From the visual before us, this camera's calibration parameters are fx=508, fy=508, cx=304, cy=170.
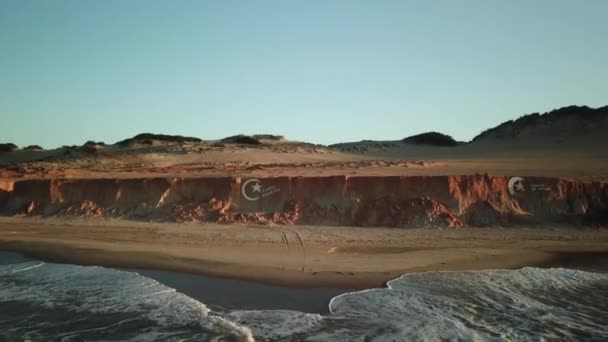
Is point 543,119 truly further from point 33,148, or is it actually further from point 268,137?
point 33,148

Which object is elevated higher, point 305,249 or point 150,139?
point 150,139

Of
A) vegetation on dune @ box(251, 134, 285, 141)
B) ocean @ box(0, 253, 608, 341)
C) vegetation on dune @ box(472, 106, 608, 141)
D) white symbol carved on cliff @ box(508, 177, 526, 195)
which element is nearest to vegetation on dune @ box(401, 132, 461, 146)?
vegetation on dune @ box(472, 106, 608, 141)

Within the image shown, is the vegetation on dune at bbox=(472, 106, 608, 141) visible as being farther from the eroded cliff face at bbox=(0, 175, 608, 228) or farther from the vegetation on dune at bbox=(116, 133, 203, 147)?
the vegetation on dune at bbox=(116, 133, 203, 147)

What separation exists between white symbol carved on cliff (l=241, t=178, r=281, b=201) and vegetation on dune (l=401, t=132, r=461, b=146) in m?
32.2

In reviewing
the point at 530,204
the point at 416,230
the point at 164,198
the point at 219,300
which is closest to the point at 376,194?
the point at 416,230

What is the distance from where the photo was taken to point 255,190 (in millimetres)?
16406

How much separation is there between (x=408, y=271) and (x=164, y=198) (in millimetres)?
10019

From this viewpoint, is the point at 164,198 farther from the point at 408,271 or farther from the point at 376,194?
the point at 408,271

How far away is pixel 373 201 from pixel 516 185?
14.7 ft

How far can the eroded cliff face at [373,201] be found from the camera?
14.9 meters

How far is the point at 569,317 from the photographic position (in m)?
7.25

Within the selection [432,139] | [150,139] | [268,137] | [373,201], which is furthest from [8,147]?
[373,201]

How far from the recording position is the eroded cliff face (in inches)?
587

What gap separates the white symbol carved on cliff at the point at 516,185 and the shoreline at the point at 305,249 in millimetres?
1693
